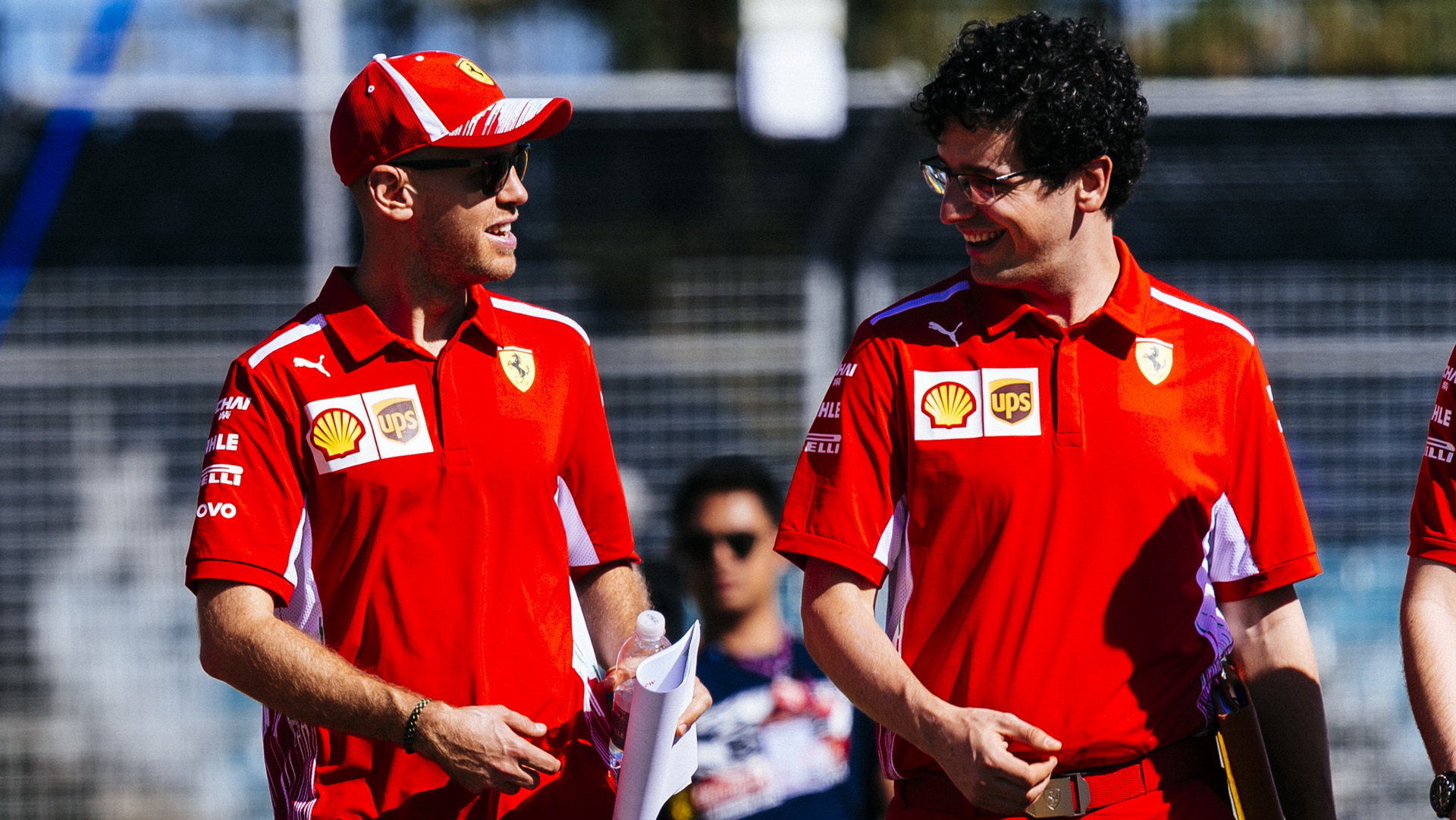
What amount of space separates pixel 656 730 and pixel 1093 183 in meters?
1.17

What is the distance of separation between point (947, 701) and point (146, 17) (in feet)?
17.0

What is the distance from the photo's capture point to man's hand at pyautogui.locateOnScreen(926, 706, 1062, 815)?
2396 mm

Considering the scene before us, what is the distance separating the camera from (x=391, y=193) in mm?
2717

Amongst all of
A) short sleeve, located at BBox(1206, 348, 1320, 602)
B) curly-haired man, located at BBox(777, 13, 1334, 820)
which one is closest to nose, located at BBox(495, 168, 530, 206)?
curly-haired man, located at BBox(777, 13, 1334, 820)

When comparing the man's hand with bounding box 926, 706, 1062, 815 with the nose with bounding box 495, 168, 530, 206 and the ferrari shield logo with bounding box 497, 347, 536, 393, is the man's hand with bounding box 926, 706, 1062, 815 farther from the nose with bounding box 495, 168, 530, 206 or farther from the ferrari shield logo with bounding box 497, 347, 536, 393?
the nose with bounding box 495, 168, 530, 206

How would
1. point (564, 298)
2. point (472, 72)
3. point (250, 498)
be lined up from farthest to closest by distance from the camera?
point (564, 298) → point (472, 72) → point (250, 498)

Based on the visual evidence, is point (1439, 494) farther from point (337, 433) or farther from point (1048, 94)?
point (337, 433)

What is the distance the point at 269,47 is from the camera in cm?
670

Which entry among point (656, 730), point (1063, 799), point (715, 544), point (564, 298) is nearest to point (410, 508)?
point (656, 730)

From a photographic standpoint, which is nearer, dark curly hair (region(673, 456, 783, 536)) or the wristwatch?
the wristwatch

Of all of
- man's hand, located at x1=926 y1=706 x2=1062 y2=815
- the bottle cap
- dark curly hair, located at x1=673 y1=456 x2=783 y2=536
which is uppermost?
the bottle cap

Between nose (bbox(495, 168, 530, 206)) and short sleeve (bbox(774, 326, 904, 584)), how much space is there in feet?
2.06

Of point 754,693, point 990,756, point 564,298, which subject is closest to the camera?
point 990,756

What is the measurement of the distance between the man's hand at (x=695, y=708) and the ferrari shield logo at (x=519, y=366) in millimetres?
577
